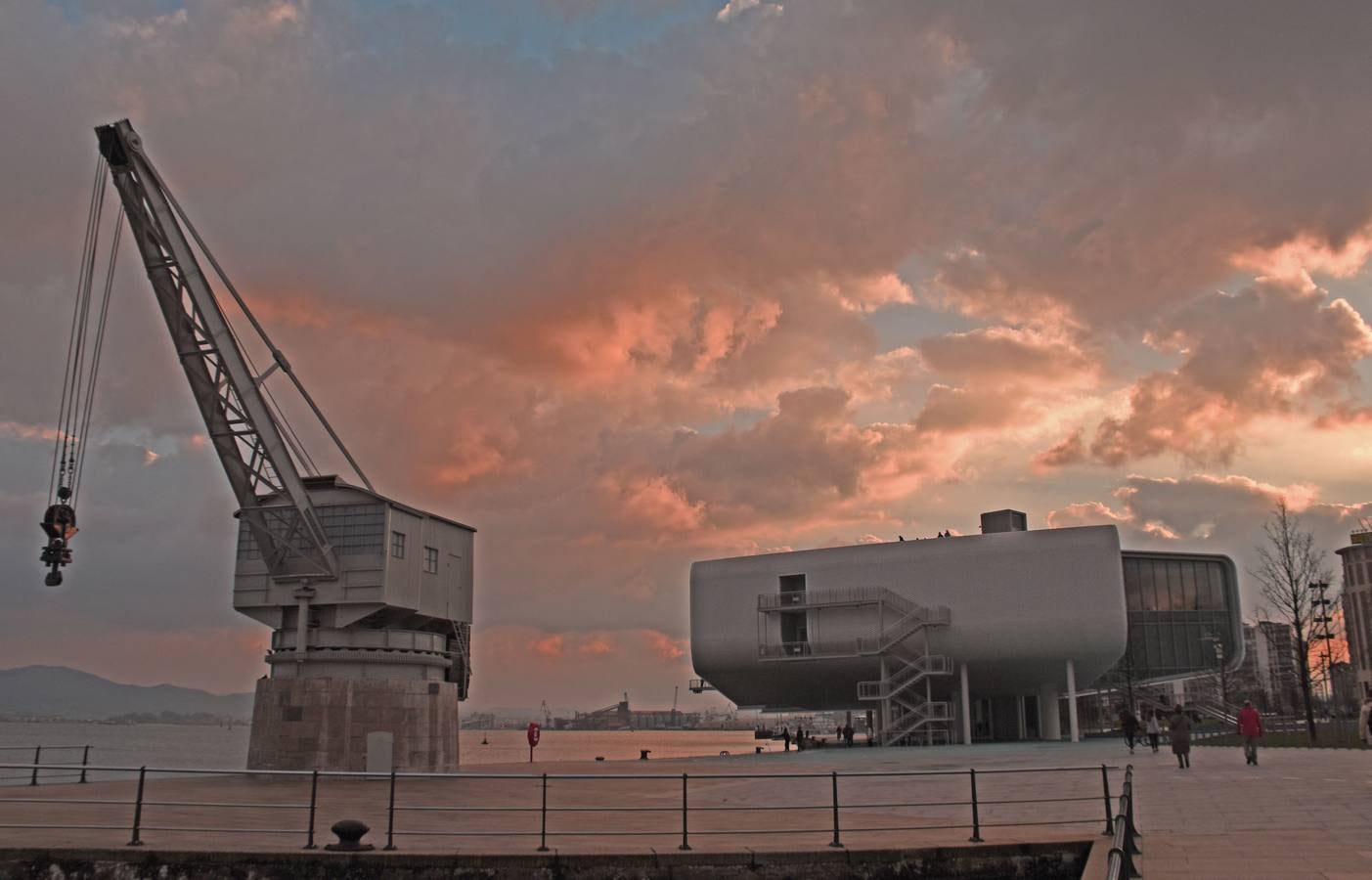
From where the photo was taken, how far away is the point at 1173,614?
79.2 metres

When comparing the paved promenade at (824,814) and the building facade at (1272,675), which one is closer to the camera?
the paved promenade at (824,814)

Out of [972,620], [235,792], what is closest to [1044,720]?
[972,620]

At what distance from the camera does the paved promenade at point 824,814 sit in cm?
1422

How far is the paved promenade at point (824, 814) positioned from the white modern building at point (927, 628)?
25575 millimetres

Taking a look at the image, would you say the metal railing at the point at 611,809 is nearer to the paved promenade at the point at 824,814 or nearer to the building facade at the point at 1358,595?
the paved promenade at the point at 824,814

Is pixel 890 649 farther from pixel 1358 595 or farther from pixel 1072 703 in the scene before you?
pixel 1358 595

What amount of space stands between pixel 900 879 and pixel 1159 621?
71.8 meters

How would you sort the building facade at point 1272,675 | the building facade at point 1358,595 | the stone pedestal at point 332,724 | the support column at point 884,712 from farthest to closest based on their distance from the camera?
the building facade at point 1358,595 → the building facade at point 1272,675 → the support column at point 884,712 → the stone pedestal at point 332,724

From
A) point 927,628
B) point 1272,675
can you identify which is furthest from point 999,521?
point 1272,675

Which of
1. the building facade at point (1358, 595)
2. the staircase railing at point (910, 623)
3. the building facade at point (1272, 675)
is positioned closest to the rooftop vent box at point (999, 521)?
the staircase railing at point (910, 623)

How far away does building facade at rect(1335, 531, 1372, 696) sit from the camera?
455ft

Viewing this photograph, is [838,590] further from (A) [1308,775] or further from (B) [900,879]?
(B) [900,879]

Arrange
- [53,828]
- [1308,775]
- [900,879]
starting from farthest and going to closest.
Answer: [1308,775]
[53,828]
[900,879]

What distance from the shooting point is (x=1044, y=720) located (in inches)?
2667
